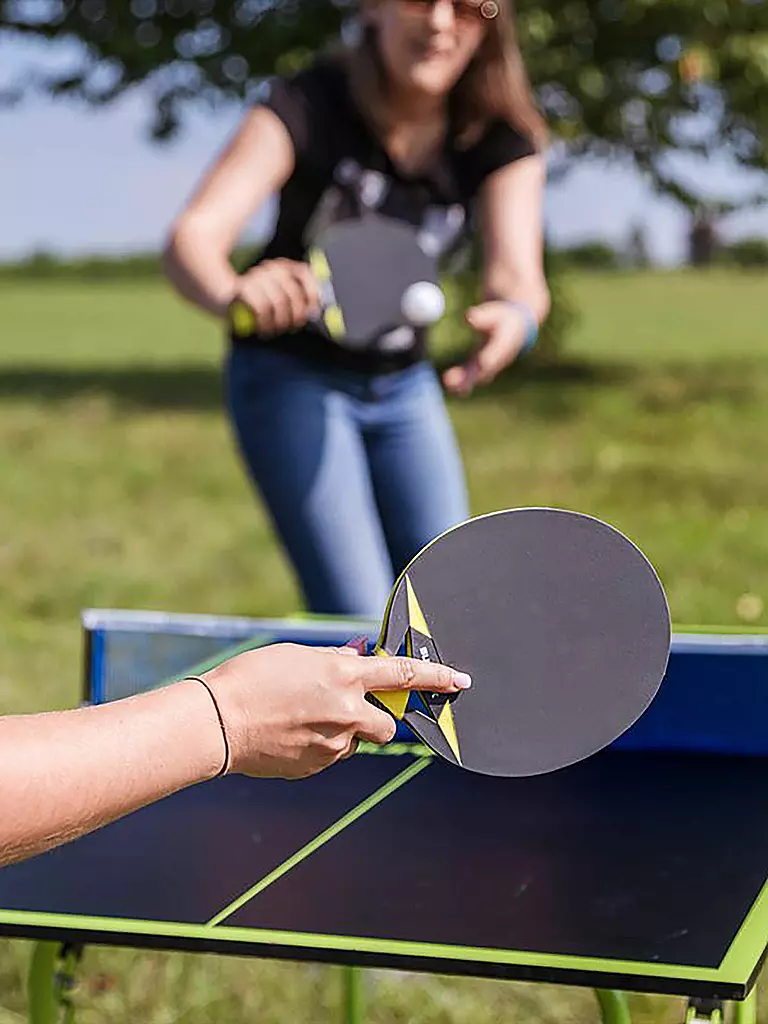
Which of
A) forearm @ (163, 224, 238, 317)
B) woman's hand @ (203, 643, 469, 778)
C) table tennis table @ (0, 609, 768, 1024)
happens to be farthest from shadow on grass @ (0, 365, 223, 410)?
woman's hand @ (203, 643, 469, 778)

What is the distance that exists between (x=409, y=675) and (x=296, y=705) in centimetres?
15

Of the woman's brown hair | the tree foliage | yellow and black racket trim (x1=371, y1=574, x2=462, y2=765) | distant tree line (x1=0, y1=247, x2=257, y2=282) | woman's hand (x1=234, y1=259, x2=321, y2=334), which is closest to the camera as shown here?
yellow and black racket trim (x1=371, y1=574, x2=462, y2=765)

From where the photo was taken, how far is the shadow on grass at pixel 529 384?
1479cm

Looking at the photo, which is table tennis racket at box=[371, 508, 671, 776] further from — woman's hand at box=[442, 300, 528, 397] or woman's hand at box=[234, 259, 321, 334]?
woman's hand at box=[442, 300, 528, 397]

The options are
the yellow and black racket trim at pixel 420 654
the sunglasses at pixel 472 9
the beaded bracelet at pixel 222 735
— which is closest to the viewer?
the beaded bracelet at pixel 222 735

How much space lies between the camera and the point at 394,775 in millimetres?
2723

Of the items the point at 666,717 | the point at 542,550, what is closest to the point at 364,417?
the point at 666,717

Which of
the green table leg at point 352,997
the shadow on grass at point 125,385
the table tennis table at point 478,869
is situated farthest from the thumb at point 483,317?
the shadow on grass at point 125,385

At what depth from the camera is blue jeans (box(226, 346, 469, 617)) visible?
362cm

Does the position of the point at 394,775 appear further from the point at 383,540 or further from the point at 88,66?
the point at 88,66

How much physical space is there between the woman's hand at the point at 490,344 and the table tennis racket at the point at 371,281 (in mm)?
137

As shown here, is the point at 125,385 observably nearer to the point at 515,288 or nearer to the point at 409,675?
the point at 515,288

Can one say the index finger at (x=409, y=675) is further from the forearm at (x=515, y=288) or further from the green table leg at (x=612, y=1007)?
the forearm at (x=515, y=288)

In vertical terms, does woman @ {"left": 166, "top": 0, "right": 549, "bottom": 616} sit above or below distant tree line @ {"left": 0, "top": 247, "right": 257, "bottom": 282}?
above
